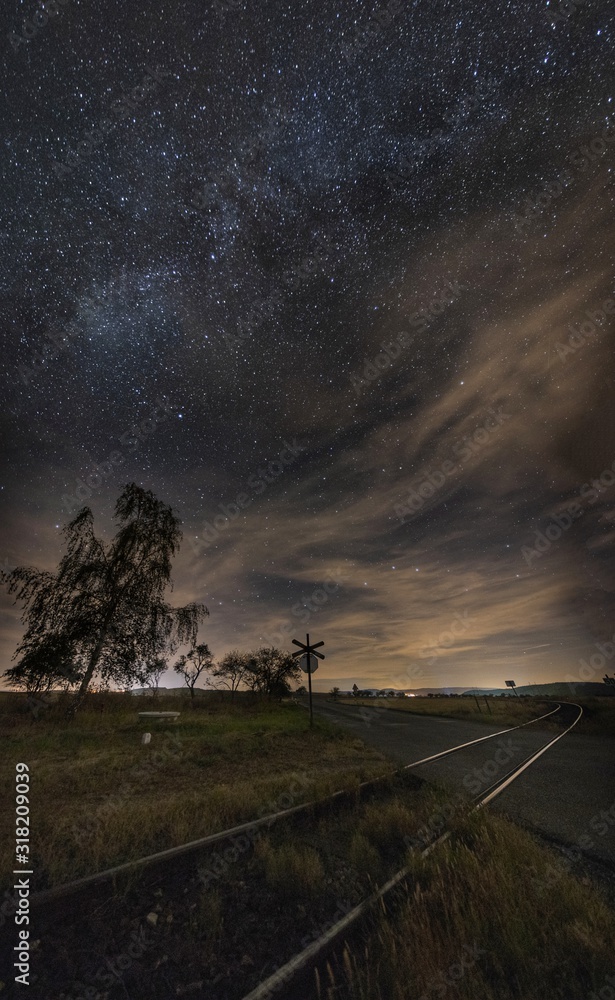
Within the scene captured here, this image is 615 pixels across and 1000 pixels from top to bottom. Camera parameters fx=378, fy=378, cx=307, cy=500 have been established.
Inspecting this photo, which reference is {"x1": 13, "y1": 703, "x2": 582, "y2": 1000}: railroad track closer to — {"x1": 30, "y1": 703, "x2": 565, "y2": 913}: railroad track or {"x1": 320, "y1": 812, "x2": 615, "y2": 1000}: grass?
{"x1": 30, "y1": 703, "x2": 565, "y2": 913}: railroad track

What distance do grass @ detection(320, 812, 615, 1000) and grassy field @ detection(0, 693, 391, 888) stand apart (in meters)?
2.85

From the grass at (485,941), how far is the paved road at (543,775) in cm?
216

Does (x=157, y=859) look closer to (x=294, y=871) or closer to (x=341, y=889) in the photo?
(x=294, y=871)

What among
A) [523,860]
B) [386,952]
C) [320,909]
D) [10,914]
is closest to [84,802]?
[10,914]

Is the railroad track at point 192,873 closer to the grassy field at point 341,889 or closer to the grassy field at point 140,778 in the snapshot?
the grassy field at point 341,889

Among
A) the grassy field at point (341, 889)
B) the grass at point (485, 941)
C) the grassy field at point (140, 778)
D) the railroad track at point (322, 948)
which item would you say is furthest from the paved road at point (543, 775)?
the railroad track at point (322, 948)

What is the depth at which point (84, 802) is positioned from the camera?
6309 millimetres

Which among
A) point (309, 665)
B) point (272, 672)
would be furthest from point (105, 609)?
point (272, 672)

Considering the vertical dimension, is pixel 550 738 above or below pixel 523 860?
below

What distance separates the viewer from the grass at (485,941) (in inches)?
106

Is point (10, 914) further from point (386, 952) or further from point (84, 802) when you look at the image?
point (84, 802)

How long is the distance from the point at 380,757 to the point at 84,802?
801cm

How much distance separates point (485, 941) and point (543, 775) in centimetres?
790

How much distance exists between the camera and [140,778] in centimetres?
798
